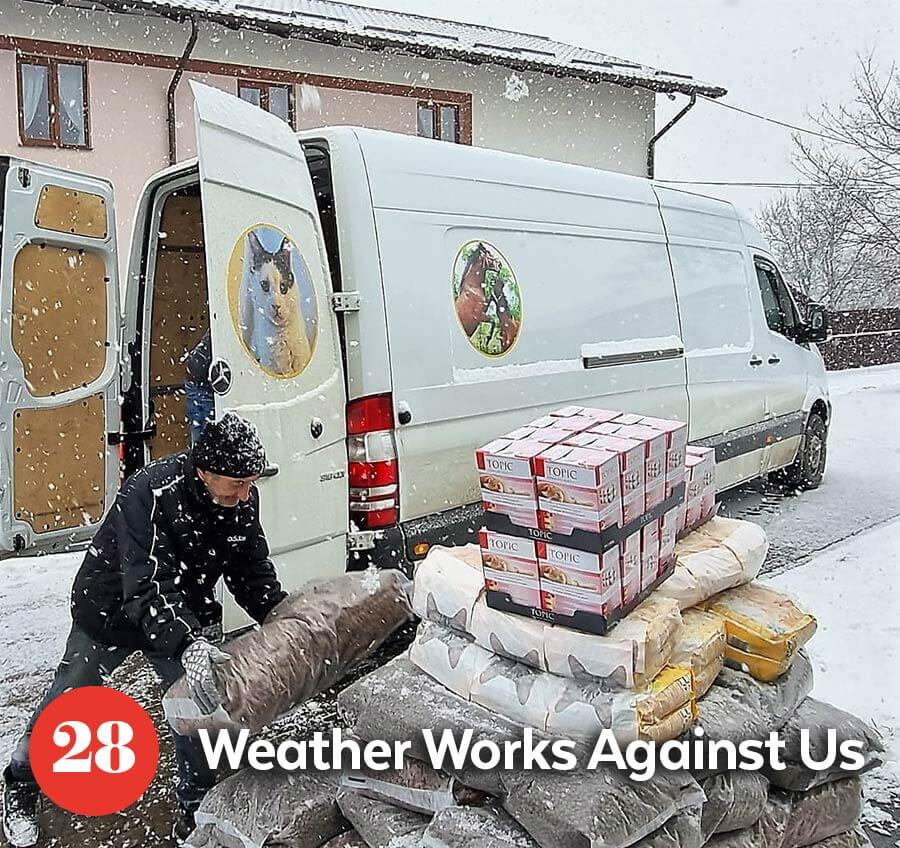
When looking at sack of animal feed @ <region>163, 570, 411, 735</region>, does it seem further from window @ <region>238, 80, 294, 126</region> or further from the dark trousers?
window @ <region>238, 80, 294, 126</region>

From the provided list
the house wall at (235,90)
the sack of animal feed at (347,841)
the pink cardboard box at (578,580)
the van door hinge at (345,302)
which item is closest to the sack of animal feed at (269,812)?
the sack of animal feed at (347,841)

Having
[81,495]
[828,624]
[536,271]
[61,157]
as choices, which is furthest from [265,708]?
[61,157]

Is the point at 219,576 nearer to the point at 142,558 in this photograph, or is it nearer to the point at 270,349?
the point at 142,558

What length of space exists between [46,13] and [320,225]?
11.2 meters

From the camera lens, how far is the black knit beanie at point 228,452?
3064mm

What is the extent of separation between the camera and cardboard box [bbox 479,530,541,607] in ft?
9.22

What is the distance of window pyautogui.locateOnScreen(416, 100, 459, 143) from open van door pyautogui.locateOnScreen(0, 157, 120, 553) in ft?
40.7

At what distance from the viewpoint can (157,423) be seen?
5660 mm

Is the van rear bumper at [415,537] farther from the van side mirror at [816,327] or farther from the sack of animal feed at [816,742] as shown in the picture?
the van side mirror at [816,327]

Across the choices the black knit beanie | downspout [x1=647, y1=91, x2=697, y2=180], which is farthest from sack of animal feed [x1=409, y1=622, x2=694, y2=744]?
downspout [x1=647, y1=91, x2=697, y2=180]

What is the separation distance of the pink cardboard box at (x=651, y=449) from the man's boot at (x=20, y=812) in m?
2.43

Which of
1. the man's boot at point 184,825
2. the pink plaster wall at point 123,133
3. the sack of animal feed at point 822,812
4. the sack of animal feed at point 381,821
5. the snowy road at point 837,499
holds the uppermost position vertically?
the pink plaster wall at point 123,133

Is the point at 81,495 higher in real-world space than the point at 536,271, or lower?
lower

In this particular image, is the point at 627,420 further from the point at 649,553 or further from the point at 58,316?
the point at 58,316
